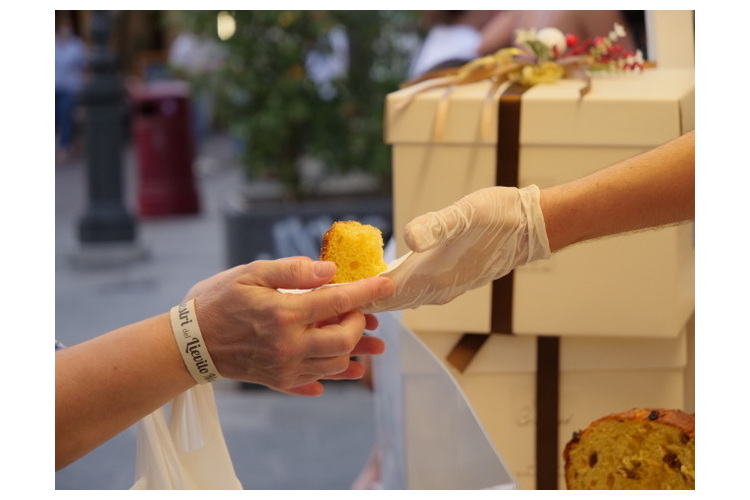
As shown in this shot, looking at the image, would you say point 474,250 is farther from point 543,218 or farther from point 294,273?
point 294,273

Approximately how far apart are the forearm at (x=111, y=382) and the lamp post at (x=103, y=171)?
541cm

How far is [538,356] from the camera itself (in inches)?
75.0

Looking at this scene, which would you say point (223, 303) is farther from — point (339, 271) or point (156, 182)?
point (156, 182)

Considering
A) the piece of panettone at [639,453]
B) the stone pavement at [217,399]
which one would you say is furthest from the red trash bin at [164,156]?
the piece of panettone at [639,453]

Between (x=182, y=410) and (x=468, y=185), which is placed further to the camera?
(x=468, y=185)

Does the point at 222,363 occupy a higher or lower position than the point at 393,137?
lower

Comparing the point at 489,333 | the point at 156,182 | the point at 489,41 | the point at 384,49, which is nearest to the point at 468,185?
the point at 489,333

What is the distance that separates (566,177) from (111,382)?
86cm

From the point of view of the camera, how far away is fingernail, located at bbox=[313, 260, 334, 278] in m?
1.48

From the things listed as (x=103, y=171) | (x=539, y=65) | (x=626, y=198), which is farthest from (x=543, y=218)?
(x=103, y=171)

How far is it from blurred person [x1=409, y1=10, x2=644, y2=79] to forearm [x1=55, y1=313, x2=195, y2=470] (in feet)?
4.60

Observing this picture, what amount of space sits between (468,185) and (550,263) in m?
0.21

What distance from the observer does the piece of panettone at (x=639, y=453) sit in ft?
4.95

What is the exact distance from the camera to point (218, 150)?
13523 mm
